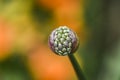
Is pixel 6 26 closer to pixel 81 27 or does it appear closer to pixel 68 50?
pixel 81 27

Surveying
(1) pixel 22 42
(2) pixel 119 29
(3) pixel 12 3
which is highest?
(3) pixel 12 3

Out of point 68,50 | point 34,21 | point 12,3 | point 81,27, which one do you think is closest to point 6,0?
point 12,3

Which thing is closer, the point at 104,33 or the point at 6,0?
the point at 6,0

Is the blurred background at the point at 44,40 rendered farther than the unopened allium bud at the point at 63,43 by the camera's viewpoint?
Yes

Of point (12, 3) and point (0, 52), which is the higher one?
point (12, 3)

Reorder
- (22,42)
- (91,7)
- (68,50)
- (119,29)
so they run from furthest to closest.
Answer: (119,29) < (91,7) < (22,42) < (68,50)

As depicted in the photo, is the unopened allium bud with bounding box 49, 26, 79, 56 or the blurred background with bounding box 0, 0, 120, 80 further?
the blurred background with bounding box 0, 0, 120, 80

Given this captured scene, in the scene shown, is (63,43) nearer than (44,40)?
Yes

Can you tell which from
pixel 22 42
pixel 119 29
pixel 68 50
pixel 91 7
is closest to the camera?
pixel 68 50
